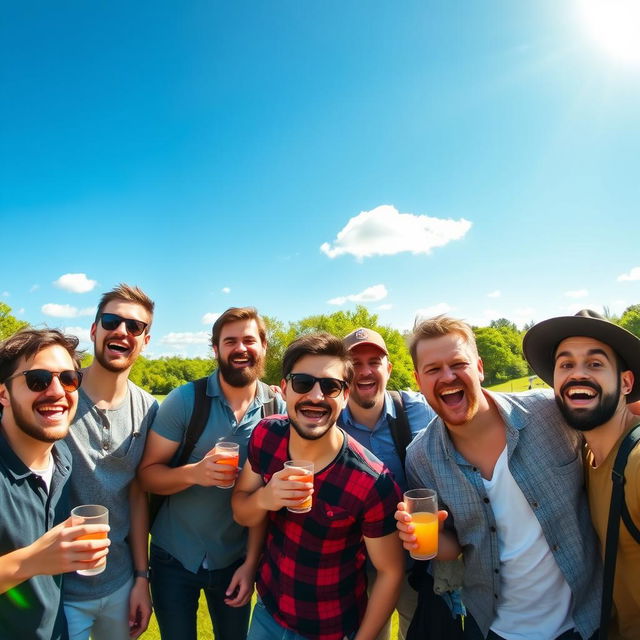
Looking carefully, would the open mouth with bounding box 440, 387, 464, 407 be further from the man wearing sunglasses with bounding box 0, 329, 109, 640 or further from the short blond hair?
the man wearing sunglasses with bounding box 0, 329, 109, 640

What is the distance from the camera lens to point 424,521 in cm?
291

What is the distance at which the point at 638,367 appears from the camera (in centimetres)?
326

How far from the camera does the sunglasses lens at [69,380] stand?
318 cm

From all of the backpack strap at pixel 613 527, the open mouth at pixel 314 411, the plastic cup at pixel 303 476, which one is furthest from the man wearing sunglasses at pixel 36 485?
the backpack strap at pixel 613 527

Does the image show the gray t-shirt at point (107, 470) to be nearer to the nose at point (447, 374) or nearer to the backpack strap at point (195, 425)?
the backpack strap at point (195, 425)

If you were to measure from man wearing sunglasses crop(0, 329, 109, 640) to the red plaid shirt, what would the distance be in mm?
1377

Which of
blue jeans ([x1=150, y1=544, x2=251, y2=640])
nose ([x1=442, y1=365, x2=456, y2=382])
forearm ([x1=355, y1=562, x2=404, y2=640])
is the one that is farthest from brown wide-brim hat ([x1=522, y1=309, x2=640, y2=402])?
blue jeans ([x1=150, y1=544, x2=251, y2=640])

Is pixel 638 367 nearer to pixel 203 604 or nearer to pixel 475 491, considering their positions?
pixel 475 491

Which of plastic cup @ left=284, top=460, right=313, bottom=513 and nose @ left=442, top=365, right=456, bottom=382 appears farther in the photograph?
nose @ left=442, top=365, right=456, bottom=382

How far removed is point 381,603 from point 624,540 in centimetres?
173

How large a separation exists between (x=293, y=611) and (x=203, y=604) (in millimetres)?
4233

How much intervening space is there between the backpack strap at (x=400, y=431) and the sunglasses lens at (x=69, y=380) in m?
3.11

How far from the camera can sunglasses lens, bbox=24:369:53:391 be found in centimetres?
Answer: 306

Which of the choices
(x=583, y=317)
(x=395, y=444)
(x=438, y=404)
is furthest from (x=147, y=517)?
(x=583, y=317)
